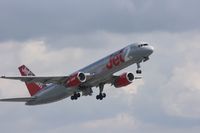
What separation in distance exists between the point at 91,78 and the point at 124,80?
8083 millimetres

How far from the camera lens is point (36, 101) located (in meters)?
135

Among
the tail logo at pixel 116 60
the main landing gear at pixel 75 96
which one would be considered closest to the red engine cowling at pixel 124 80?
the main landing gear at pixel 75 96

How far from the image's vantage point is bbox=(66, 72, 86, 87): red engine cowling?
408ft

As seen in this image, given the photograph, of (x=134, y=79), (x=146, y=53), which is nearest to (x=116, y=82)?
(x=134, y=79)

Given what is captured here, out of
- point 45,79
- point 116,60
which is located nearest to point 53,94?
point 45,79

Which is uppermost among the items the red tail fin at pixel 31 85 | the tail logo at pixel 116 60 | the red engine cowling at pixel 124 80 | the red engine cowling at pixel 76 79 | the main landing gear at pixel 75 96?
the red tail fin at pixel 31 85

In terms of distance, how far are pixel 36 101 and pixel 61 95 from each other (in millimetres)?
5639

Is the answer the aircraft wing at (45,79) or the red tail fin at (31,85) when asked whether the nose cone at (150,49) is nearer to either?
the aircraft wing at (45,79)

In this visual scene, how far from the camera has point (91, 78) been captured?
408 feet

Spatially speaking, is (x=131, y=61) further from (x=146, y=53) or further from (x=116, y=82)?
(x=116, y=82)

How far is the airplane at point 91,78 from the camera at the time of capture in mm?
121812

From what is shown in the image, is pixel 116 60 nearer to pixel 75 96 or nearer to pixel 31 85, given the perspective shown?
pixel 75 96

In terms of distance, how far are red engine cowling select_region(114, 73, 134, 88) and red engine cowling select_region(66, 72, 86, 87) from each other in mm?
8137

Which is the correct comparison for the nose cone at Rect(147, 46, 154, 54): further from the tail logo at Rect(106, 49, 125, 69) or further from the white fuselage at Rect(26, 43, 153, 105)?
the tail logo at Rect(106, 49, 125, 69)
